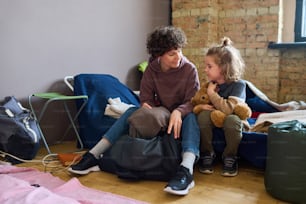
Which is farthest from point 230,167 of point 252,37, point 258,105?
point 252,37

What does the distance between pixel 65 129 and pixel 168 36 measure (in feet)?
4.27

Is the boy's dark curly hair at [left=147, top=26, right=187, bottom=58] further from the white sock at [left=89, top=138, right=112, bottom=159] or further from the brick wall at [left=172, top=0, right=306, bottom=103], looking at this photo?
the brick wall at [left=172, top=0, right=306, bottom=103]

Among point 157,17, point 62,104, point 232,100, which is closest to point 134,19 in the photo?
point 157,17

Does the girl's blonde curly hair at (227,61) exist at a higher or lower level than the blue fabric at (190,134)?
higher

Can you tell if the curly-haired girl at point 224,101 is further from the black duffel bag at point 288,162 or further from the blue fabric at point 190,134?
the black duffel bag at point 288,162

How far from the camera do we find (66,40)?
8.99 feet

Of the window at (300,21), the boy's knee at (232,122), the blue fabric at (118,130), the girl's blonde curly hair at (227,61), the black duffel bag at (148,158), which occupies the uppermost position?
the window at (300,21)

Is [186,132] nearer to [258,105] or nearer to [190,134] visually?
[190,134]

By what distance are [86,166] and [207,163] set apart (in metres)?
0.71

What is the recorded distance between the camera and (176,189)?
1.59 m

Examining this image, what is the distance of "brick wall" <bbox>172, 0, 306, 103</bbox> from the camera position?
3.21 metres

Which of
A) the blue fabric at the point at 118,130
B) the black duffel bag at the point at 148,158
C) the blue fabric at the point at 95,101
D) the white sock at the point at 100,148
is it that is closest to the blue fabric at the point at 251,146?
the black duffel bag at the point at 148,158

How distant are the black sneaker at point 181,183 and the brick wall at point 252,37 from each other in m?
1.91

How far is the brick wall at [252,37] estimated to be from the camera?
321cm
